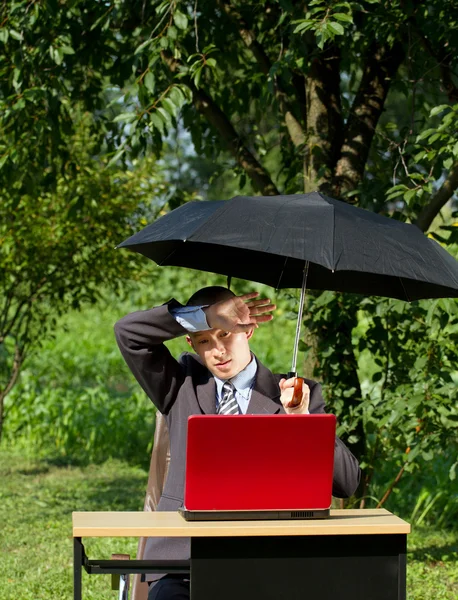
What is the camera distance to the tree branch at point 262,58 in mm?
5484

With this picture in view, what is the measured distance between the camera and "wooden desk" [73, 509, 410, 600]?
2561 millimetres

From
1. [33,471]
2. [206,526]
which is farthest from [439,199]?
[33,471]

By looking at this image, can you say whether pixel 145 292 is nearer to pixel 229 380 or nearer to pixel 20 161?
pixel 20 161

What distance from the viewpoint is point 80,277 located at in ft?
24.0

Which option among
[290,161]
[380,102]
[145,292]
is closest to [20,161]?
[290,161]

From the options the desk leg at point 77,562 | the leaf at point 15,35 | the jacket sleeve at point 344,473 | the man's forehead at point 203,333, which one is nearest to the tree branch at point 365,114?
the leaf at point 15,35

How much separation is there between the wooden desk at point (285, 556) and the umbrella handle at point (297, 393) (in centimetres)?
39

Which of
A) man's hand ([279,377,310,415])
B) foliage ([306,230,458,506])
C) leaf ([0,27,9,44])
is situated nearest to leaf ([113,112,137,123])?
leaf ([0,27,9,44])

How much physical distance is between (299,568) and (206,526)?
0.29 m

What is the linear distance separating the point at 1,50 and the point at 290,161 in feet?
6.03

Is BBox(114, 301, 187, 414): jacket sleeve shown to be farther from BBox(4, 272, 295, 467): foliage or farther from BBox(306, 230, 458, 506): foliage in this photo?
BBox(4, 272, 295, 467): foliage

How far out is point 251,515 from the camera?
264 cm

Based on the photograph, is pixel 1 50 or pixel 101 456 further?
pixel 101 456

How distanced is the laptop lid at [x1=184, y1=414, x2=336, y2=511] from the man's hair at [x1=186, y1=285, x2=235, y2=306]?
0.60 metres
